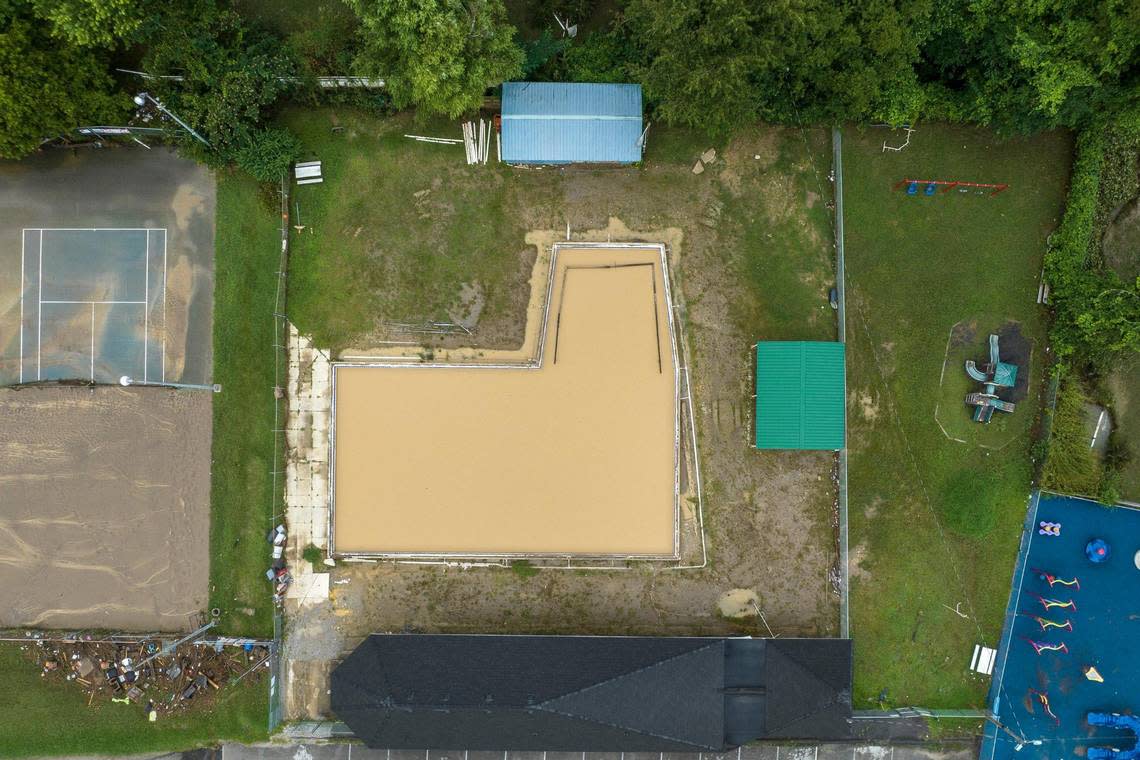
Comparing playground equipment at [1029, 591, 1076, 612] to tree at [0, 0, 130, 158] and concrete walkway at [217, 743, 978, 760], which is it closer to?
concrete walkway at [217, 743, 978, 760]

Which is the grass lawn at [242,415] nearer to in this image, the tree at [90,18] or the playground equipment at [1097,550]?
the tree at [90,18]

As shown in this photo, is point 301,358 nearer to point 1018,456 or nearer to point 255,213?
point 255,213

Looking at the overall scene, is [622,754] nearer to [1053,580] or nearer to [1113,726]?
[1053,580]

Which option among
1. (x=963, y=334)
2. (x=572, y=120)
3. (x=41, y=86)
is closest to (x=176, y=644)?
(x=41, y=86)

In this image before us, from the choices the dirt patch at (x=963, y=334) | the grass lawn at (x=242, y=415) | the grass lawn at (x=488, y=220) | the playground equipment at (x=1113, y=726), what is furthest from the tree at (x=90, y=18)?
the playground equipment at (x=1113, y=726)

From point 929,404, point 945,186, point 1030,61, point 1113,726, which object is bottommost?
point 1113,726

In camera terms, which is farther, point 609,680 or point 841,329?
point 841,329
